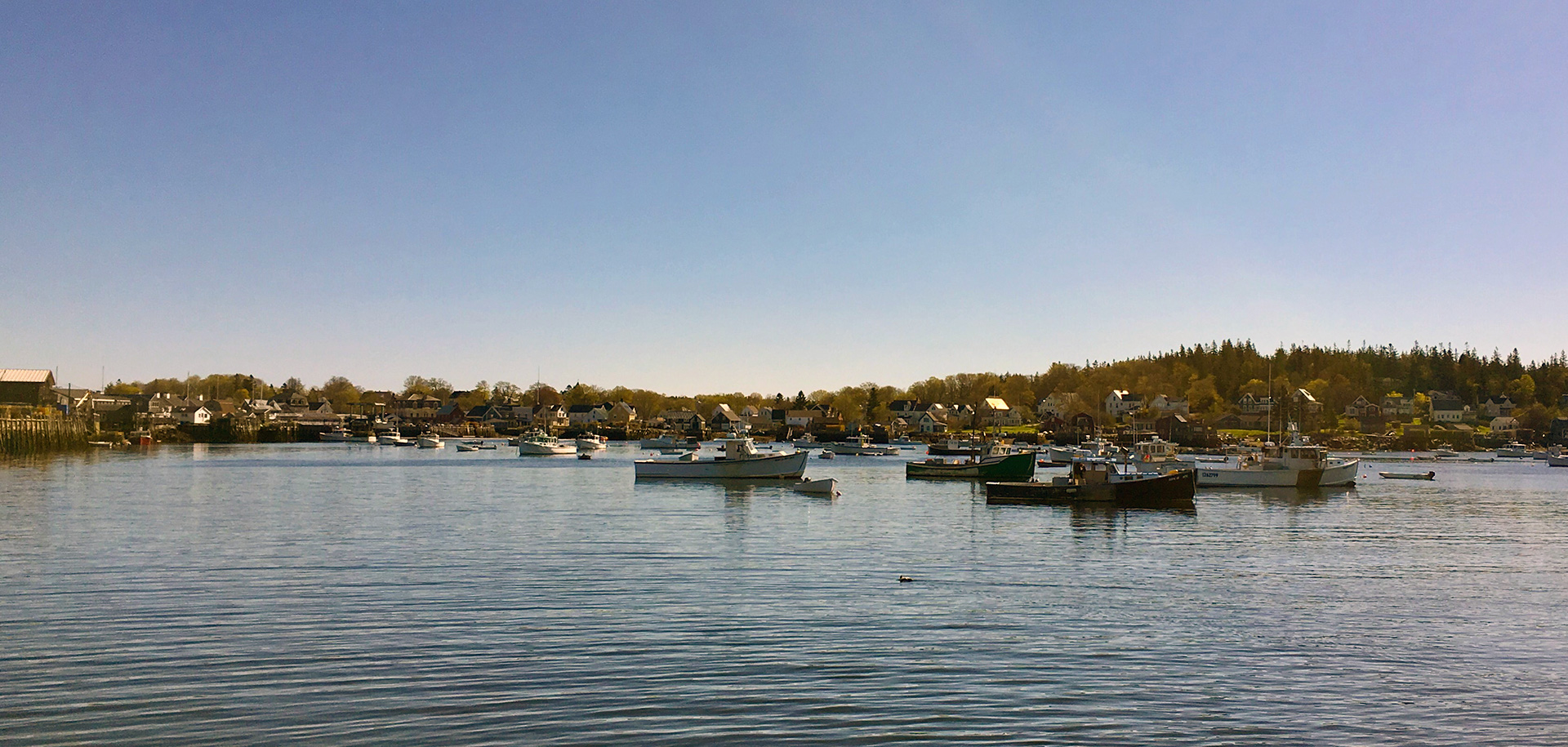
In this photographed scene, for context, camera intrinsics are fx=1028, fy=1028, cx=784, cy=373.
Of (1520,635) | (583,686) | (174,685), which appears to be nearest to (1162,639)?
(1520,635)

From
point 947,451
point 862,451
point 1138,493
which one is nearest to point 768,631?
point 1138,493

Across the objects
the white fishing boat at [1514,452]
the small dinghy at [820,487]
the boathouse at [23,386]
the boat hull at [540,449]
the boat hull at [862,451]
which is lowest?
the white fishing boat at [1514,452]

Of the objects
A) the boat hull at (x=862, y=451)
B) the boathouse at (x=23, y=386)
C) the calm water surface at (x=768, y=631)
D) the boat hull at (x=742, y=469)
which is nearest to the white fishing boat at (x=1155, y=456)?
the boat hull at (x=742, y=469)

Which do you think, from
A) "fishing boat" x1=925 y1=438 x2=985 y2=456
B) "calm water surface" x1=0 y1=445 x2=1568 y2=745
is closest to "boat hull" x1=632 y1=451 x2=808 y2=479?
"calm water surface" x1=0 y1=445 x2=1568 y2=745

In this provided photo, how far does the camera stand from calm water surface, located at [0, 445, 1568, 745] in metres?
15.7

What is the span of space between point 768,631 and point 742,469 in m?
57.1

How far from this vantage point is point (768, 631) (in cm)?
2233

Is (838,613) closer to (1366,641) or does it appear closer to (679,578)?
(679,578)

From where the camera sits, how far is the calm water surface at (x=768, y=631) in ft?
51.5

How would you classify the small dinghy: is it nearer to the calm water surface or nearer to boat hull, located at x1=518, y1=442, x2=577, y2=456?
the calm water surface

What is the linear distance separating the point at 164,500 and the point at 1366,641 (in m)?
58.9

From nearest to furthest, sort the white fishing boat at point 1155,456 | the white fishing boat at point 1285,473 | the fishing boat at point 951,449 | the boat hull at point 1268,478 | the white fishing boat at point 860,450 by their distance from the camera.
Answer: the boat hull at point 1268,478 < the white fishing boat at point 1285,473 < the white fishing boat at point 1155,456 < the fishing boat at point 951,449 < the white fishing boat at point 860,450

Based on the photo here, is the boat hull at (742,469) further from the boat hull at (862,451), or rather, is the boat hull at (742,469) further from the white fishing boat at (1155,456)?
the boat hull at (862,451)

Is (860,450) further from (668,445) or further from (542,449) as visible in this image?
(542,449)
